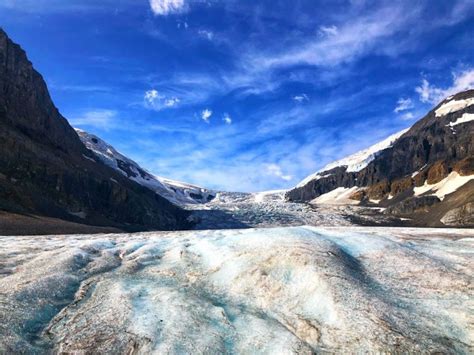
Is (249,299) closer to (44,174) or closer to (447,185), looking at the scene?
(44,174)

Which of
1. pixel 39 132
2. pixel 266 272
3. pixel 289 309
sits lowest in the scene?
pixel 289 309

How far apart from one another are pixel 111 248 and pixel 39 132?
10196 centimetres

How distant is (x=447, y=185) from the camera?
516ft

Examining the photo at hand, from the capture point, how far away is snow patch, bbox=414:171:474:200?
149 m

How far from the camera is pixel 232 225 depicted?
13512cm

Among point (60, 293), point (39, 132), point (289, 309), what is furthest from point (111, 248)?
point (39, 132)

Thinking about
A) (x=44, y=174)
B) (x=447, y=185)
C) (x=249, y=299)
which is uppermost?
(x=447, y=185)

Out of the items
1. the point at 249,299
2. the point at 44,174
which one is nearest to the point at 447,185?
the point at 44,174

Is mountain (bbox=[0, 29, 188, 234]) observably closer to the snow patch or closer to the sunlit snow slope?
the sunlit snow slope

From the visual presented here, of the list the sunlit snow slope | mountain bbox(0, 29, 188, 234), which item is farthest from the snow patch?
the sunlit snow slope

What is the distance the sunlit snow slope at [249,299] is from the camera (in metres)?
9.41

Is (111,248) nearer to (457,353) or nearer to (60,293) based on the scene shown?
(60,293)

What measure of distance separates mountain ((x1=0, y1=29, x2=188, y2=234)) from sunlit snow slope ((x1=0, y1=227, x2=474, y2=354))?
4709cm

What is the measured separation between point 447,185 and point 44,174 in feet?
470
